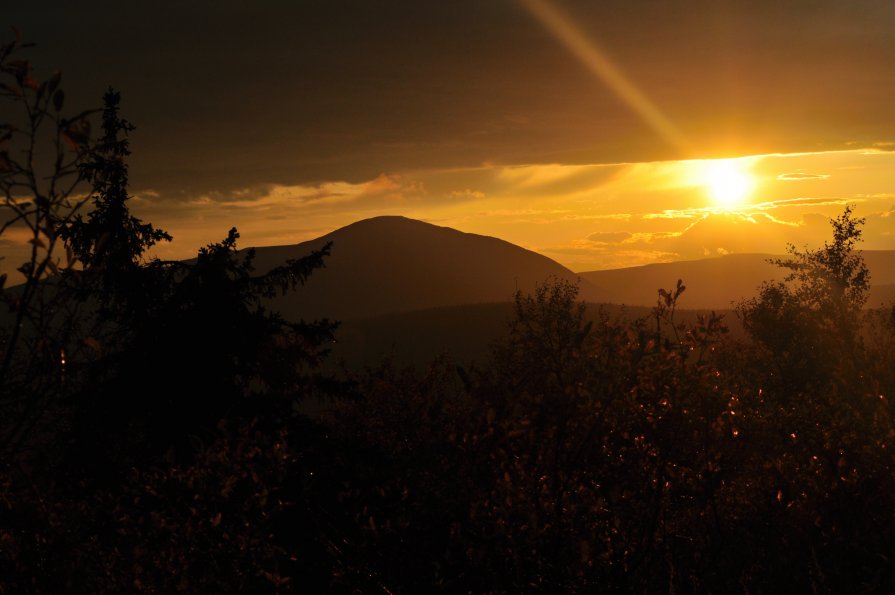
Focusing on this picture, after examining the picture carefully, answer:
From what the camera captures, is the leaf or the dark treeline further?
the dark treeline

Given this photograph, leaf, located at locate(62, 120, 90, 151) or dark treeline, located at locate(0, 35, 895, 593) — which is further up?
leaf, located at locate(62, 120, 90, 151)

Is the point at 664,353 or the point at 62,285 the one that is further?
the point at 664,353

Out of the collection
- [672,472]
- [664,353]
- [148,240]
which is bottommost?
[672,472]

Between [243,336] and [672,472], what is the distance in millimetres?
19165

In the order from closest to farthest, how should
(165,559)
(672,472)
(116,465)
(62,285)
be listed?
(62,285) < (165,559) < (672,472) < (116,465)

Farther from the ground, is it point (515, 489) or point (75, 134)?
point (75, 134)

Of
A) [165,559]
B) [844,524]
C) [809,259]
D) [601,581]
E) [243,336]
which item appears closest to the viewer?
[601,581]

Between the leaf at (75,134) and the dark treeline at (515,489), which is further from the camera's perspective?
the dark treeline at (515,489)

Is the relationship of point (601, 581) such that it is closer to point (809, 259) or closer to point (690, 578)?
point (690, 578)

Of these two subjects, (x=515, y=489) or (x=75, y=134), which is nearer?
(x=75, y=134)

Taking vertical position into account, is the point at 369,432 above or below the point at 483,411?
below

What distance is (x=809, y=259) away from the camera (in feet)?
189

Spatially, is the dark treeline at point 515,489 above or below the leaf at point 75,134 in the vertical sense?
below

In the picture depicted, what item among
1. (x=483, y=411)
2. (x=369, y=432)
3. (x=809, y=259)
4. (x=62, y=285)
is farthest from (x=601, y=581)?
(x=809, y=259)
